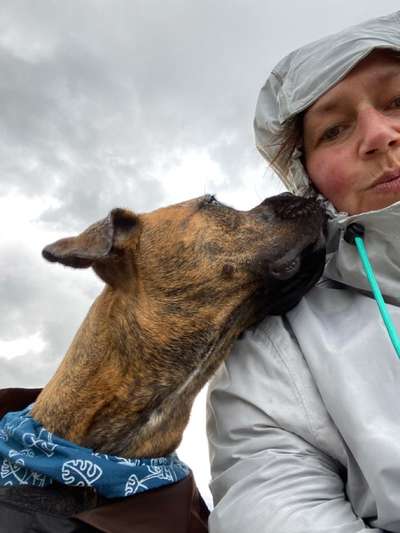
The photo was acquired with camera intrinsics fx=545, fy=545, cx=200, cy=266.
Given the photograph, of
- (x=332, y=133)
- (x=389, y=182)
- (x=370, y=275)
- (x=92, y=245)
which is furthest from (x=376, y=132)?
(x=92, y=245)

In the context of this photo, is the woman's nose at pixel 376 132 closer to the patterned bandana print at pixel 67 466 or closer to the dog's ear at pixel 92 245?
the dog's ear at pixel 92 245

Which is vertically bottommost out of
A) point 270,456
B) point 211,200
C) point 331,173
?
point 270,456

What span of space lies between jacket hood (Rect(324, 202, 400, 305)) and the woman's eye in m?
0.63

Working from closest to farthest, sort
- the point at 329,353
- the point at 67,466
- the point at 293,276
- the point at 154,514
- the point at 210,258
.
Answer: the point at 329,353 < the point at 67,466 < the point at 154,514 < the point at 293,276 < the point at 210,258

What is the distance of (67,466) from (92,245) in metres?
1.14

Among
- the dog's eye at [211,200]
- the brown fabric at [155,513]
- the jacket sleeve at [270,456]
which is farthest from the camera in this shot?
the dog's eye at [211,200]

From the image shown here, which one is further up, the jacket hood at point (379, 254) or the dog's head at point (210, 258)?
the dog's head at point (210, 258)

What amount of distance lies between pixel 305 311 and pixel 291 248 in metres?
0.44

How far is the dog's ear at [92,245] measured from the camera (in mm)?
2959

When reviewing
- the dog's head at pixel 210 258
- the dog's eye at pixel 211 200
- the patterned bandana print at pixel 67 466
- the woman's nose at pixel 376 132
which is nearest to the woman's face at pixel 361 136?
the woman's nose at pixel 376 132

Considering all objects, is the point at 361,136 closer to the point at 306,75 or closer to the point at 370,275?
the point at 306,75

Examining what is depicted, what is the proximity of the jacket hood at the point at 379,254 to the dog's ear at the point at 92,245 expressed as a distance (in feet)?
4.14

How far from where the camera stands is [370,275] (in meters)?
2.51

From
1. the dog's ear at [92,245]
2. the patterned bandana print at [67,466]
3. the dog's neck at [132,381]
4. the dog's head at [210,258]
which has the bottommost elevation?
the patterned bandana print at [67,466]
